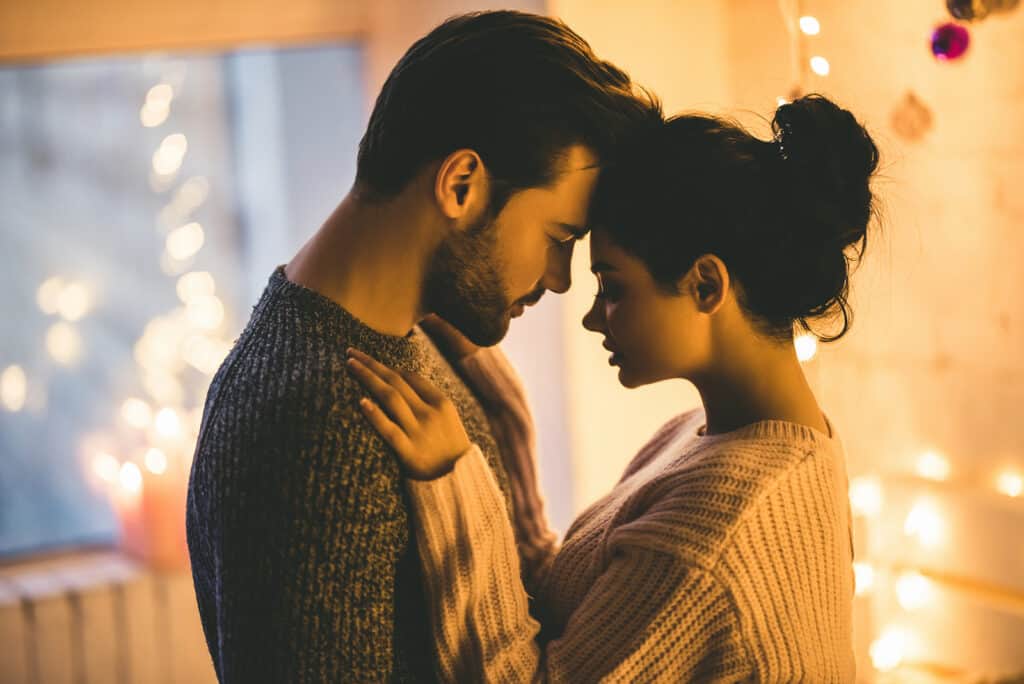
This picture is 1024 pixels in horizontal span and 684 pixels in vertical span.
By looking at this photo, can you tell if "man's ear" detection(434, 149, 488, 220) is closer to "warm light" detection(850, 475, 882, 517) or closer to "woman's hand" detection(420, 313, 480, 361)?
"woman's hand" detection(420, 313, 480, 361)

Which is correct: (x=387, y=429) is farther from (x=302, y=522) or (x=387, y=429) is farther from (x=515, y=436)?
(x=515, y=436)

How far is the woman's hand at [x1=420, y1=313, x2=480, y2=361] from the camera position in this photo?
1.61 m

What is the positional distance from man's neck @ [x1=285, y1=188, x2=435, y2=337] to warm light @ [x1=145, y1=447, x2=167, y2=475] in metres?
1.71

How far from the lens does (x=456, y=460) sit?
118 cm

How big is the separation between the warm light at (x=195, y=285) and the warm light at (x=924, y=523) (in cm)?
190

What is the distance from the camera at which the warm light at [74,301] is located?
2.93 m

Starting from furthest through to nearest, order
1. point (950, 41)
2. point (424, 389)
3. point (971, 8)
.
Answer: point (950, 41) → point (971, 8) → point (424, 389)

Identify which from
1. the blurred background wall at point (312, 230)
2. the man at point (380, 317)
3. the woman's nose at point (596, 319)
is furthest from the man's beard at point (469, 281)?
the blurred background wall at point (312, 230)

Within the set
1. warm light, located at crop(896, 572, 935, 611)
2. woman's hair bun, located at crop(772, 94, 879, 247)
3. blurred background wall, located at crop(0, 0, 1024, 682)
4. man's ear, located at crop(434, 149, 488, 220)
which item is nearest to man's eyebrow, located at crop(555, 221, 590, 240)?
man's ear, located at crop(434, 149, 488, 220)

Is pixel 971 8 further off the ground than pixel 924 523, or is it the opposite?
pixel 971 8

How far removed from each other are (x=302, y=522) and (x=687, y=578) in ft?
1.30

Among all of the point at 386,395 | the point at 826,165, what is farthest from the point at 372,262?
the point at 826,165

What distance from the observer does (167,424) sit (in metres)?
2.93

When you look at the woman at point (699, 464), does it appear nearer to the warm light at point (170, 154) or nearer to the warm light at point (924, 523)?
the warm light at point (924, 523)
